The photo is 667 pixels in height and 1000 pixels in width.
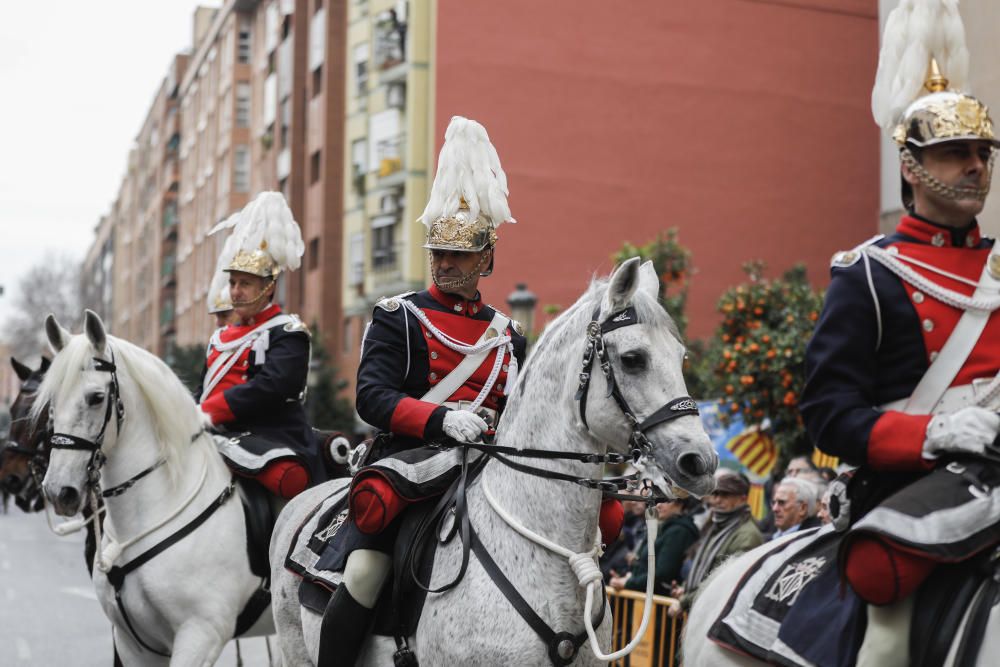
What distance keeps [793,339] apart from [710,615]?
11416 millimetres

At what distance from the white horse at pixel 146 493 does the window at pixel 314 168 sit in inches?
1605

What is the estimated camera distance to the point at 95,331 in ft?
25.2

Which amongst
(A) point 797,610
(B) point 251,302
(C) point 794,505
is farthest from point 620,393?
(C) point 794,505

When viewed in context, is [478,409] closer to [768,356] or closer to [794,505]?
[794,505]

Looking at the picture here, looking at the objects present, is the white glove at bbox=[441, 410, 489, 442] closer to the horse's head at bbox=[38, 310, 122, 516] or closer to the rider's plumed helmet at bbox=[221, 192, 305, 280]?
the horse's head at bbox=[38, 310, 122, 516]

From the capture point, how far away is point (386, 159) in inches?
1588

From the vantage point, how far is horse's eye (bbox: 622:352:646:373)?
486cm

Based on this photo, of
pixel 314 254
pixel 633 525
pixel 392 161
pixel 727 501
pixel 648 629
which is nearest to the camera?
pixel 727 501

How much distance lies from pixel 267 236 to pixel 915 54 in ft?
17.5

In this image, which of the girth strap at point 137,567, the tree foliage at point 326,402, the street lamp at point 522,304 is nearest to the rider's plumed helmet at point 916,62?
the girth strap at point 137,567

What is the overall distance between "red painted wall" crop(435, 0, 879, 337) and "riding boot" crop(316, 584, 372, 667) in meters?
29.1

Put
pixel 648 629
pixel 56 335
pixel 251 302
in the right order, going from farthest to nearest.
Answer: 1. pixel 648 629
2. pixel 251 302
3. pixel 56 335

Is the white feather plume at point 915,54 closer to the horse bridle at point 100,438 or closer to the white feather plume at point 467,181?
the white feather plume at point 467,181

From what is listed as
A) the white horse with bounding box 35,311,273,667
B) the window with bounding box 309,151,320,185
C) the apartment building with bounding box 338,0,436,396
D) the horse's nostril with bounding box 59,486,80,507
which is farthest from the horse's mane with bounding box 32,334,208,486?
the window with bounding box 309,151,320,185
